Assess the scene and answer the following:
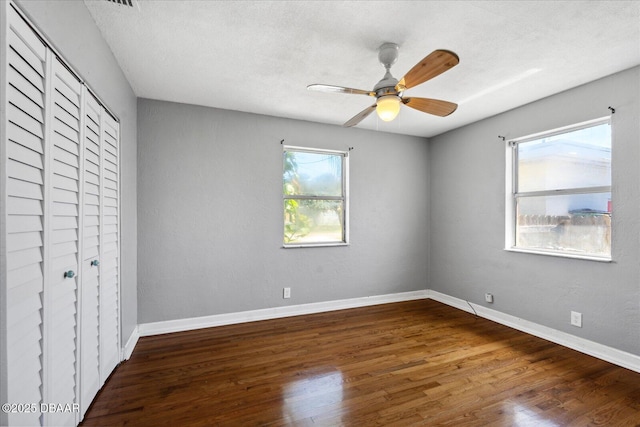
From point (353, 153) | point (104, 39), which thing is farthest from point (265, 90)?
point (353, 153)

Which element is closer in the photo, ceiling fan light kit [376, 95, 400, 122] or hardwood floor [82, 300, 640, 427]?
hardwood floor [82, 300, 640, 427]

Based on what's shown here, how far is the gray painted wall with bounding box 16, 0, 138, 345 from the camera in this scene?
4.47 ft

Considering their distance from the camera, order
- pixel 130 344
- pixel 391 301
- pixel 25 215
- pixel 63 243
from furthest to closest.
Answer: pixel 391 301
pixel 130 344
pixel 63 243
pixel 25 215

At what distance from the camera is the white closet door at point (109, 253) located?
80.6 inches

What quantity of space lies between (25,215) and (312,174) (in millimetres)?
3027

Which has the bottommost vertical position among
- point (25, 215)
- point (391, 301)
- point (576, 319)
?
point (391, 301)

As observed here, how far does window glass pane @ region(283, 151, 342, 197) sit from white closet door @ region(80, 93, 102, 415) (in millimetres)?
2099

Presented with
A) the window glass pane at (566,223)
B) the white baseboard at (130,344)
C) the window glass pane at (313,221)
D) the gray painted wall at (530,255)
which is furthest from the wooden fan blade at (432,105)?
the white baseboard at (130,344)

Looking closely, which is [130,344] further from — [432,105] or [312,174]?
[432,105]

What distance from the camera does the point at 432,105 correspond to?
7.41 feet

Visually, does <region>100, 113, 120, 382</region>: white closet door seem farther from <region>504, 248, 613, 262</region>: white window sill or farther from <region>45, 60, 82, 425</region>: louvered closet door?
<region>504, 248, 613, 262</region>: white window sill

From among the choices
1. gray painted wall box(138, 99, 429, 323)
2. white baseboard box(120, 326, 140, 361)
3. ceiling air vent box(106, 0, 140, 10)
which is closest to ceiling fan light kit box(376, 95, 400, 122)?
ceiling air vent box(106, 0, 140, 10)

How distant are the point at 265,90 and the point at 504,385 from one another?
325cm

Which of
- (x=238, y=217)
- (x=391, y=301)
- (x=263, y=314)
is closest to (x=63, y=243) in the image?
(x=238, y=217)
